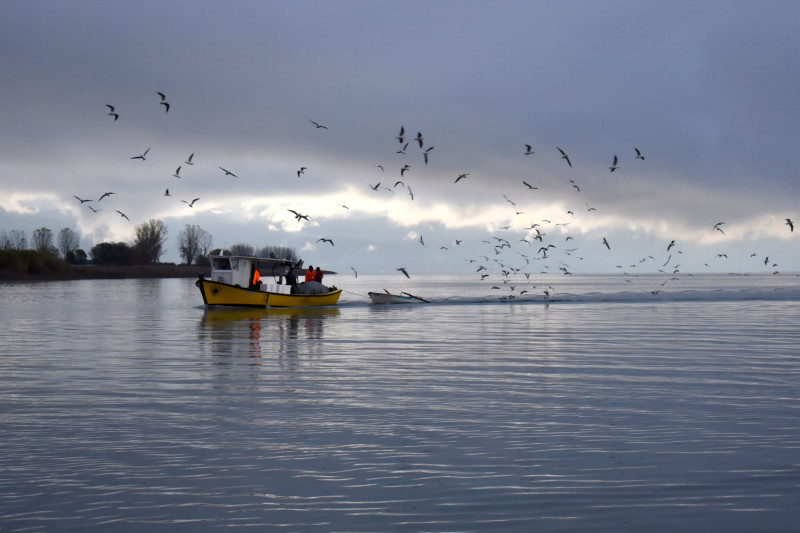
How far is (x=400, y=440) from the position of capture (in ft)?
35.6

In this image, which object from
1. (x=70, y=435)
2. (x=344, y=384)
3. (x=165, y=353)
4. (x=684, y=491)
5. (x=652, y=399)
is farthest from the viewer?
(x=165, y=353)

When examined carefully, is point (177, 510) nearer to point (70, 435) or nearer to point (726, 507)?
point (70, 435)

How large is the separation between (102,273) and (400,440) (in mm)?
147625

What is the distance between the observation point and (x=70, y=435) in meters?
11.1

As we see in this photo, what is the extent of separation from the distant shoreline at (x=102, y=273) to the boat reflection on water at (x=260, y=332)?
80.6 m

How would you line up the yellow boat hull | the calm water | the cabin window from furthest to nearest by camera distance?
the cabin window, the yellow boat hull, the calm water

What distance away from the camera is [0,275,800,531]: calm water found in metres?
7.79

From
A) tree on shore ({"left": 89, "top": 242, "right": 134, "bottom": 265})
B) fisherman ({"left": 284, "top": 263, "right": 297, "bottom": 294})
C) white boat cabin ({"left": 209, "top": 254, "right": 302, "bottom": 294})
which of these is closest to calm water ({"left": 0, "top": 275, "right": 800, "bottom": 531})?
white boat cabin ({"left": 209, "top": 254, "right": 302, "bottom": 294})

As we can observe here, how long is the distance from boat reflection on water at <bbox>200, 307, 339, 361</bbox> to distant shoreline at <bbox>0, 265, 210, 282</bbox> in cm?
8057

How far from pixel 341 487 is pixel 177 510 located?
6.17 feet

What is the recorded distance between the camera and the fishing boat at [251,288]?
47.7 meters

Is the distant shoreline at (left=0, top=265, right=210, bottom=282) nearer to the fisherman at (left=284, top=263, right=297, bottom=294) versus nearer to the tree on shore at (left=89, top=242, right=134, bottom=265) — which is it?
the tree on shore at (left=89, top=242, right=134, bottom=265)

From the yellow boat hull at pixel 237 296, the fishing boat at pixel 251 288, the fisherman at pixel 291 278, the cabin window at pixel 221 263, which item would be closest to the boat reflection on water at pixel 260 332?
the yellow boat hull at pixel 237 296

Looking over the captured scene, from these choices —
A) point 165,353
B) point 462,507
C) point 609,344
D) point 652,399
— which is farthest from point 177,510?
point 609,344
